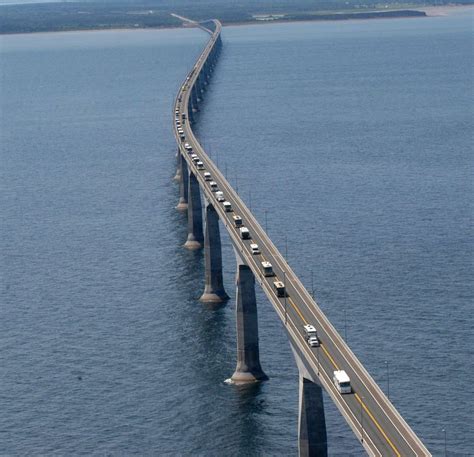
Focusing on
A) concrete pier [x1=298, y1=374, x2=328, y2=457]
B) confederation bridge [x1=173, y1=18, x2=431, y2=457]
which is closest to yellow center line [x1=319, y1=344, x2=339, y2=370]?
confederation bridge [x1=173, y1=18, x2=431, y2=457]

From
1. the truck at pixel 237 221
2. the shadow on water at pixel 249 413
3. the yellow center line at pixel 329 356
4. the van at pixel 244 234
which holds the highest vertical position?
the yellow center line at pixel 329 356

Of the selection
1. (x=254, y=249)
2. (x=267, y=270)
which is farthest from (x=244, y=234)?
(x=267, y=270)

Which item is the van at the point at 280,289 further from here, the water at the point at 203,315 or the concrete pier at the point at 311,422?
the concrete pier at the point at 311,422

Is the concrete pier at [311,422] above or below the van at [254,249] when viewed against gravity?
below

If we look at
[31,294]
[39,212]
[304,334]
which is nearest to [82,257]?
[31,294]

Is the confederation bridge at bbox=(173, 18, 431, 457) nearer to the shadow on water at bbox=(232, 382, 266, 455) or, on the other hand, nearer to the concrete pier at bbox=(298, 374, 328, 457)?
the concrete pier at bbox=(298, 374, 328, 457)

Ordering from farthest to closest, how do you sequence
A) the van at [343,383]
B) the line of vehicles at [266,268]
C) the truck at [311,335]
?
1. the truck at [311,335]
2. the line of vehicles at [266,268]
3. the van at [343,383]

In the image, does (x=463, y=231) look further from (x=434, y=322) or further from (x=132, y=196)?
(x=132, y=196)

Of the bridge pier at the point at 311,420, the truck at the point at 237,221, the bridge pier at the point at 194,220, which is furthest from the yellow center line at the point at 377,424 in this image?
the bridge pier at the point at 194,220
